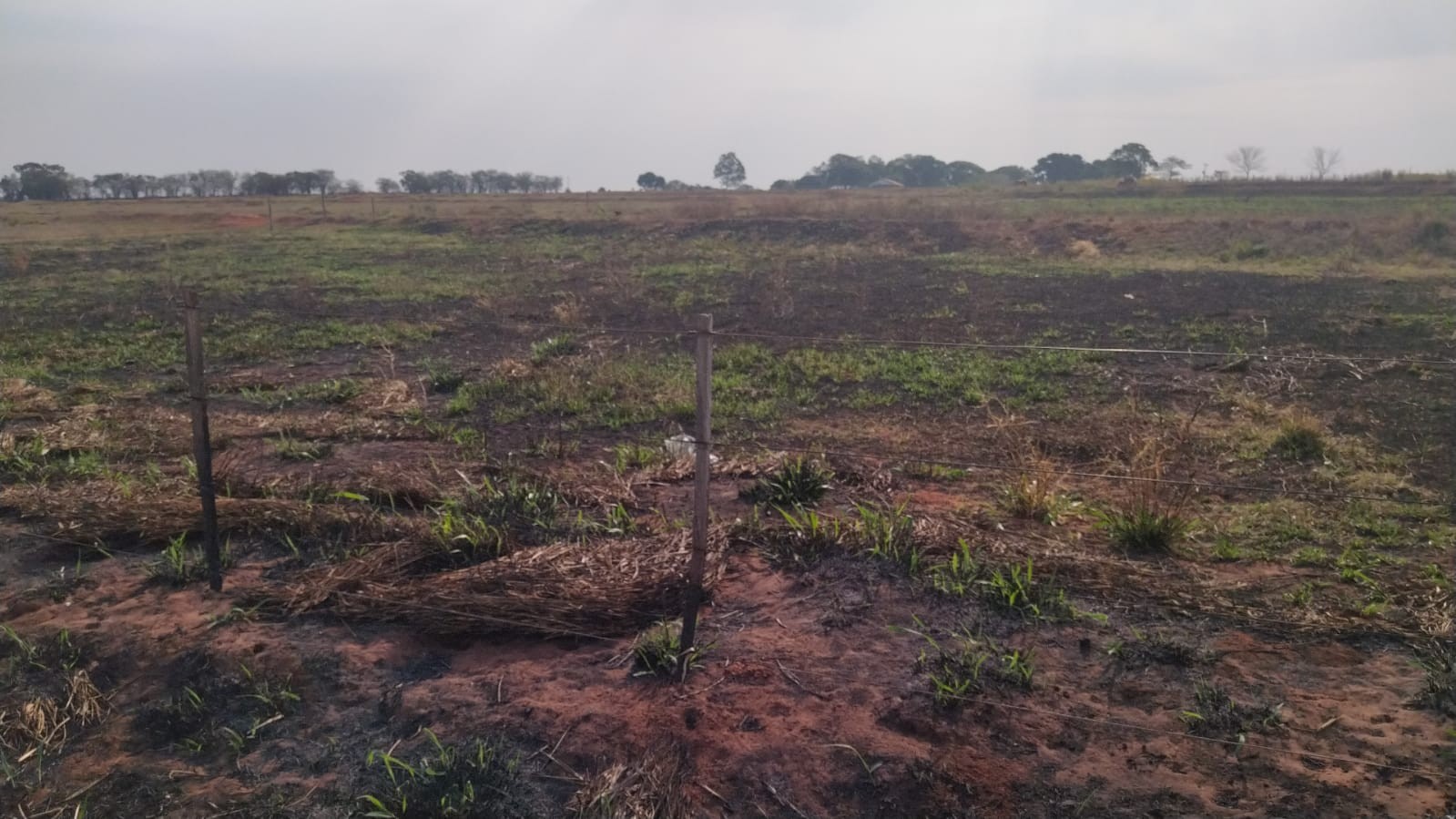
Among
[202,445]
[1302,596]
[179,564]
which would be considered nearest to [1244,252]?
[1302,596]

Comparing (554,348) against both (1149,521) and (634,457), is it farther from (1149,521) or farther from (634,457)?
(1149,521)

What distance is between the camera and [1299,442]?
7.09m

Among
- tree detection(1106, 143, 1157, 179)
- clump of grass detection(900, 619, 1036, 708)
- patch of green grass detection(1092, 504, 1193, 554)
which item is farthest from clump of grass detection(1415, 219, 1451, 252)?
tree detection(1106, 143, 1157, 179)

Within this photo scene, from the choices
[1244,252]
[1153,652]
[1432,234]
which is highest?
[1432,234]

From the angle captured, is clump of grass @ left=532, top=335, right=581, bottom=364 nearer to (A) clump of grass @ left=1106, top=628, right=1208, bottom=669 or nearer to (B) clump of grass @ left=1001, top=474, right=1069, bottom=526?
(B) clump of grass @ left=1001, top=474, right=1069, bottom=526

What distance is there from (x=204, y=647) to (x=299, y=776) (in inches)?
39.9

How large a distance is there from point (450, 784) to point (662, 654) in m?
0.92

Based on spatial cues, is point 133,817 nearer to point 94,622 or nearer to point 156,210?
point 94,622

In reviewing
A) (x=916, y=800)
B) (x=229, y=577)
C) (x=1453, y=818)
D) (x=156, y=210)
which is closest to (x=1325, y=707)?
(x=1453, y=818)

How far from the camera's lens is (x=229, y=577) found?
457 cm

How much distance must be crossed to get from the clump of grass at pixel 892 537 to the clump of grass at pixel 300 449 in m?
4.04

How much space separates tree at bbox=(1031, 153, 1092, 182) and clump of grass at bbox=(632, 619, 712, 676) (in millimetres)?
83370

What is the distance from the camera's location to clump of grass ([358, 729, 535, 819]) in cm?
296

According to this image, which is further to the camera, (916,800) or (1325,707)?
(1325,707)
